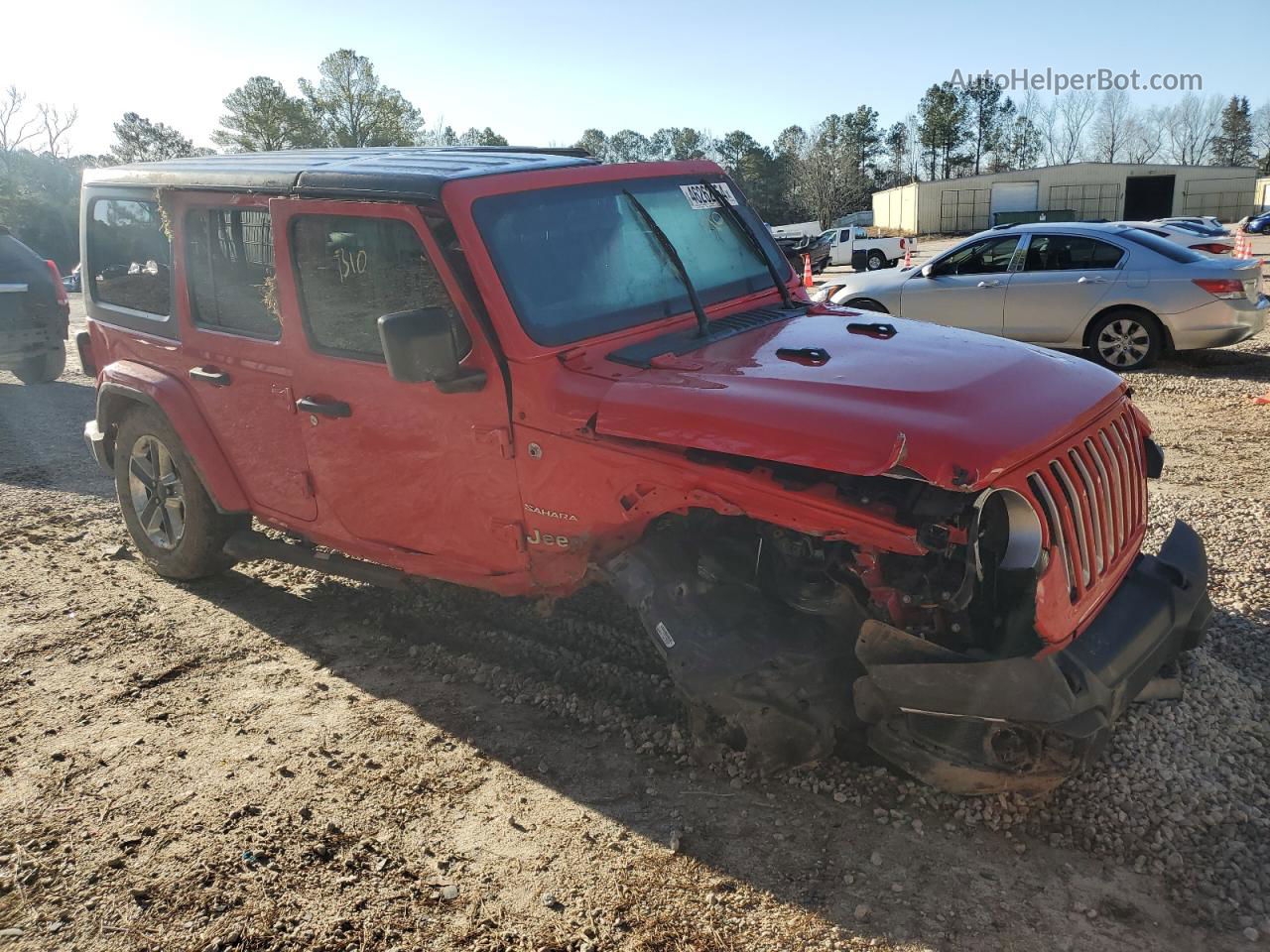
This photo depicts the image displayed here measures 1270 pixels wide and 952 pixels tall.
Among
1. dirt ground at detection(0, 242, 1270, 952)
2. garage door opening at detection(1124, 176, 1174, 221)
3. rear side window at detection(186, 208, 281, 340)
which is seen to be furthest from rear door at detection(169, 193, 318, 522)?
garage door opening at detection(1124, 176, 1174, 221)

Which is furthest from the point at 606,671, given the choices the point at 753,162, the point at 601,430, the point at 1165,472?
the point at 753,162

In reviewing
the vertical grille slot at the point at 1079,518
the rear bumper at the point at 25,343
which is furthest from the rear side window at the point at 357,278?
the rear bumper at the point at 25,343

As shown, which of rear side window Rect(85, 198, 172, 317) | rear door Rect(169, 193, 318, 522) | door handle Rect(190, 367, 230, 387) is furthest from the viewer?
rear side window Rect(85, 198, 172, 317)

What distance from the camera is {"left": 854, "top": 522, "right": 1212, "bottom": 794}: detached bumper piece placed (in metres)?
2.83

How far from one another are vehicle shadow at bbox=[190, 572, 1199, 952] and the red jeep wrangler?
0.65 feet

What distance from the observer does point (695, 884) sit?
9.64ft

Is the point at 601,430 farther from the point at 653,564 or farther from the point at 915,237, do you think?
the point at 915,237

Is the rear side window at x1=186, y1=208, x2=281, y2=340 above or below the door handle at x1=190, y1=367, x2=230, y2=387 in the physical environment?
above

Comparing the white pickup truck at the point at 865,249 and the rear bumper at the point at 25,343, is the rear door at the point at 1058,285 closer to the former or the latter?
the rear bumper at the point at 25,343

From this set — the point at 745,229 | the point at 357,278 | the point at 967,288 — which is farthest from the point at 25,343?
the point at 967,288

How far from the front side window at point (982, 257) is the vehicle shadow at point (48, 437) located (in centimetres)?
896

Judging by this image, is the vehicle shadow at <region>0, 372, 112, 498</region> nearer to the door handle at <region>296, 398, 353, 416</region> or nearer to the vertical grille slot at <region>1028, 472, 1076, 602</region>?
the door handle at <region>296, 398, 353, 416</region>

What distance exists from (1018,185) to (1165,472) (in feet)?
192

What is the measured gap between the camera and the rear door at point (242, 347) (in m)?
4.32
